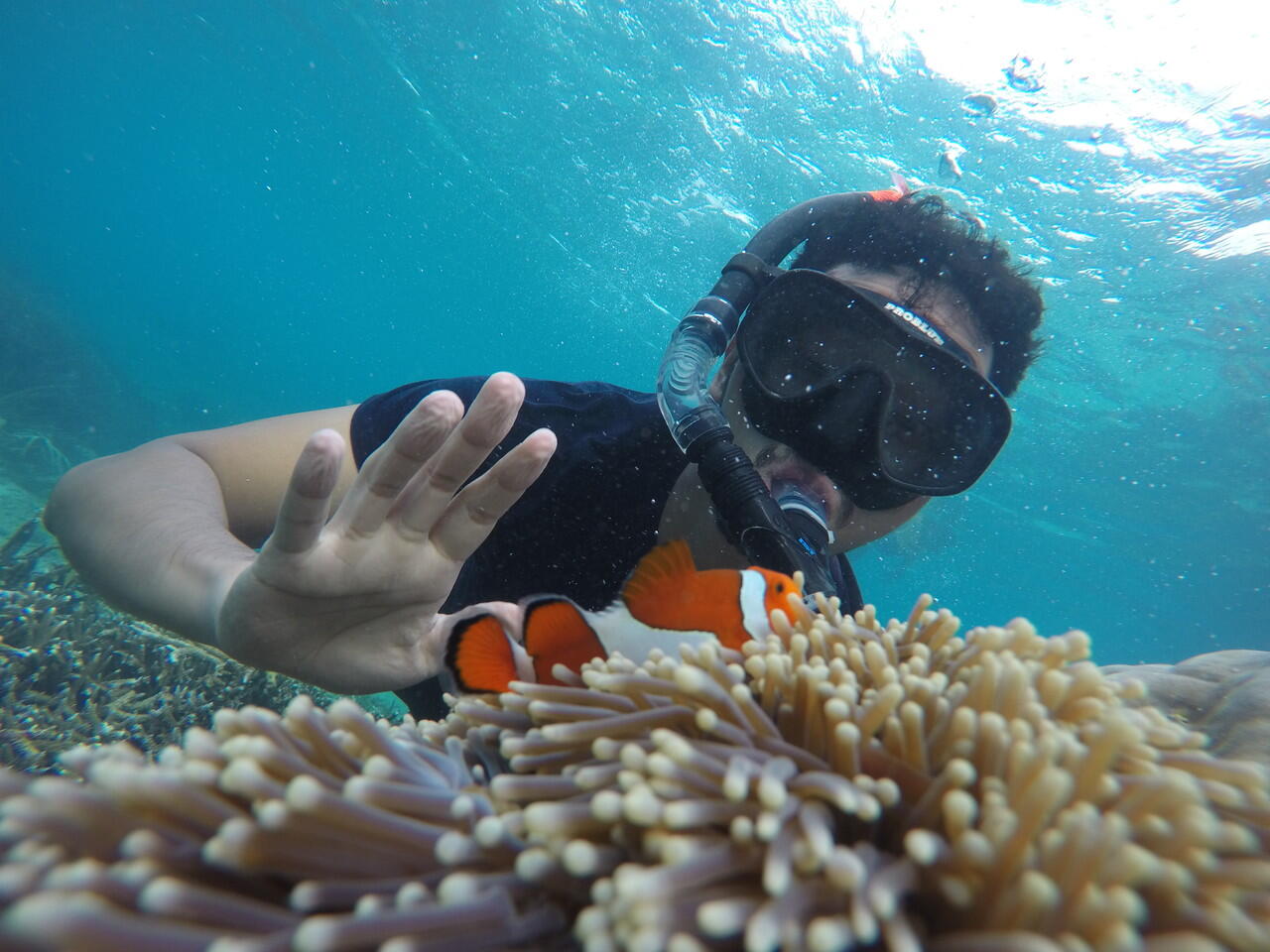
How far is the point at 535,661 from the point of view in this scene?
4.00 feet

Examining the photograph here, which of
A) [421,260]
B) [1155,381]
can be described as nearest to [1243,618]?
[1155,381]

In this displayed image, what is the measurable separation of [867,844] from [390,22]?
80.6 ft

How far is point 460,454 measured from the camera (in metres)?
1.23

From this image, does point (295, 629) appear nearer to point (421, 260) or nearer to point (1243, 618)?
point (1243, 618)

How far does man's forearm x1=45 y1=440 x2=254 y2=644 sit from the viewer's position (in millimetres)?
1541

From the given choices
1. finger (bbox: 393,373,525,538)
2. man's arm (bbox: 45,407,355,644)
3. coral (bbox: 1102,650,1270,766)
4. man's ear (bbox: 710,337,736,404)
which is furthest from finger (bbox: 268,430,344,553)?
man's ear (bbox: 710,337,736,404)

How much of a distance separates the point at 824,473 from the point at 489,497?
180cm

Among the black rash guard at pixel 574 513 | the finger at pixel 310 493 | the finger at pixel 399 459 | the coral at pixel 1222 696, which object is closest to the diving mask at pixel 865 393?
the black rash guard at pixel 574 513

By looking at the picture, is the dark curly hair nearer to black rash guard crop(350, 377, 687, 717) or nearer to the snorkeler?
the snorkeler

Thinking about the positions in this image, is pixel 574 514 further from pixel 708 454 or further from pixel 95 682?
pixel 95 682

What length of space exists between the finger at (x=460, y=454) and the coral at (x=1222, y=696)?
1.54 meters

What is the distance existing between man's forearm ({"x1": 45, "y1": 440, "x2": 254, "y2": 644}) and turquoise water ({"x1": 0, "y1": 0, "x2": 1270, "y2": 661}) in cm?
1358

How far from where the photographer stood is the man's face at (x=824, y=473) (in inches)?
107

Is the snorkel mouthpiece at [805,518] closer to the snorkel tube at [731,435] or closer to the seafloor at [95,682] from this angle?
the snorkel tube at [731,435]
